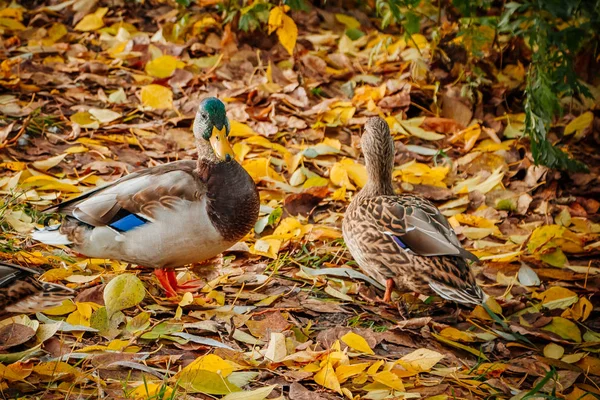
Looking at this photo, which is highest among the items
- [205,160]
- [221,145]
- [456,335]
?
[221,145]

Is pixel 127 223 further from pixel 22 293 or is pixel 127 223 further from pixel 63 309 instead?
pixel 22 293

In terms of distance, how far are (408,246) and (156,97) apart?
2.65 metres

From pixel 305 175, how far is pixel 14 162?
1.80m

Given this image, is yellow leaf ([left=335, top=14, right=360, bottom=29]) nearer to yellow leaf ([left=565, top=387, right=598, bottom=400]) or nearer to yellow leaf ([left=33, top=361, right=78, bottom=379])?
yellow leaf ([left=565, top=387, right=598, bottom=400])

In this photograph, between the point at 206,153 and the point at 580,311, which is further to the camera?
the point at 580,311

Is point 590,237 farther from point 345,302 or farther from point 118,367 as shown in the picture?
point 118,367

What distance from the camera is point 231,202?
4227mm

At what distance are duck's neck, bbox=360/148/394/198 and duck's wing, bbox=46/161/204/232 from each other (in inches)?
41.1

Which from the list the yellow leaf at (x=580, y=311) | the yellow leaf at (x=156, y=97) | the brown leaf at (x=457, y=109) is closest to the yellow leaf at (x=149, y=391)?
the yellow leaf at (x=580, y=311)

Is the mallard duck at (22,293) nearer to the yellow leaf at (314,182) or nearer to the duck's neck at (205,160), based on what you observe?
the duck's neck at (205,160)

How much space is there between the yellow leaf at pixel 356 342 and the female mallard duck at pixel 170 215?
0.84 meters

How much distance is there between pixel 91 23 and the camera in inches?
284

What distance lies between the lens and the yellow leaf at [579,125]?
636cm

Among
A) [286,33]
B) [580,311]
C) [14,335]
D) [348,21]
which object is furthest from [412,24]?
[14,335]
